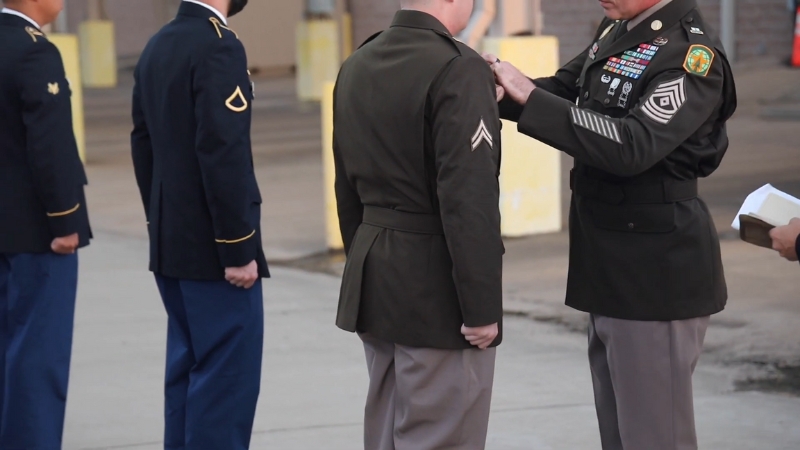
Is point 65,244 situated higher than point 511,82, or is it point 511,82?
point 511,82

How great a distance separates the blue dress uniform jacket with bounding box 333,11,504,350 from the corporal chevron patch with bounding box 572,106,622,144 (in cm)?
24

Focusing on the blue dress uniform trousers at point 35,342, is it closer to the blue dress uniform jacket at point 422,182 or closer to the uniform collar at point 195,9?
the uniform collar at point 195,9

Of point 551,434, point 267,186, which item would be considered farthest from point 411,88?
point 267,186

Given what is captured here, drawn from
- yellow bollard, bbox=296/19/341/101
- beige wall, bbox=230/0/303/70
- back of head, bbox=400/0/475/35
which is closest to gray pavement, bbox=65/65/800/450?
back of head, bbox=400/0/475/35

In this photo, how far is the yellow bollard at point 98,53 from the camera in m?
25.6

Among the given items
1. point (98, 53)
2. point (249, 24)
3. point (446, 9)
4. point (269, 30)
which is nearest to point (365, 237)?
point (446, 9)

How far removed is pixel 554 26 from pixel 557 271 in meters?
14.7

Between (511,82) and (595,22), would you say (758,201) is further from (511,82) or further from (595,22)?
(595,22)

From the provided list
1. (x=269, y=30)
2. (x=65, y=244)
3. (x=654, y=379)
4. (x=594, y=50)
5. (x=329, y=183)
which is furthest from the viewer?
(x=269, y=30)

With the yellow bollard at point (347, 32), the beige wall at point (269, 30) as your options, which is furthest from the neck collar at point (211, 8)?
the beige wall at point (269, 30)

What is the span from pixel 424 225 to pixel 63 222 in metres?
1.47

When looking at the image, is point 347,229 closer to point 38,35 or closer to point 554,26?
point 38,35

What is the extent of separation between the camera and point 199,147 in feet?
11.3

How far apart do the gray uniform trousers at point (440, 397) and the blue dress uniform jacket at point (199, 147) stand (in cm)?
80
